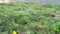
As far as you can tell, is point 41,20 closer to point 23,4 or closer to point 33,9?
point 33,9

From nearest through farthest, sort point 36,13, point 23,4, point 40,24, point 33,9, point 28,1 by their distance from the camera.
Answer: point 40,24
point 36,13
point 33,9
point 23,4
point 28,1

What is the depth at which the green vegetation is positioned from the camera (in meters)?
4.50

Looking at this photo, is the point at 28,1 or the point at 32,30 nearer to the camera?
the point at 32,30

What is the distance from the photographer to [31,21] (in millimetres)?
4887

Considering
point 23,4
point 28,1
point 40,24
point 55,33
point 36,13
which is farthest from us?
point 28,1

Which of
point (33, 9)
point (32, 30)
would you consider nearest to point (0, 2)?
point (33, 9)

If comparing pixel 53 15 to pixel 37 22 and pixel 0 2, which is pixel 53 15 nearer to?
pixel 37 22

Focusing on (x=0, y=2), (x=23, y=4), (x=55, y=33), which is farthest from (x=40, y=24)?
(x=0, y=2)

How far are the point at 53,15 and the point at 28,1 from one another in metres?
1.67

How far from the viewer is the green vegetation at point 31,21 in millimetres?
4504

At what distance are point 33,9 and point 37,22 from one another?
0.94 meters

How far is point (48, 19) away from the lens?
16.4 ft

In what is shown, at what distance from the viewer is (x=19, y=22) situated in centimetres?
477

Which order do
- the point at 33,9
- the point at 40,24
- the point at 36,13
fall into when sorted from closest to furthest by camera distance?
1. the point at 40,24
2. the point at 36,13
3. the point at 33,9
